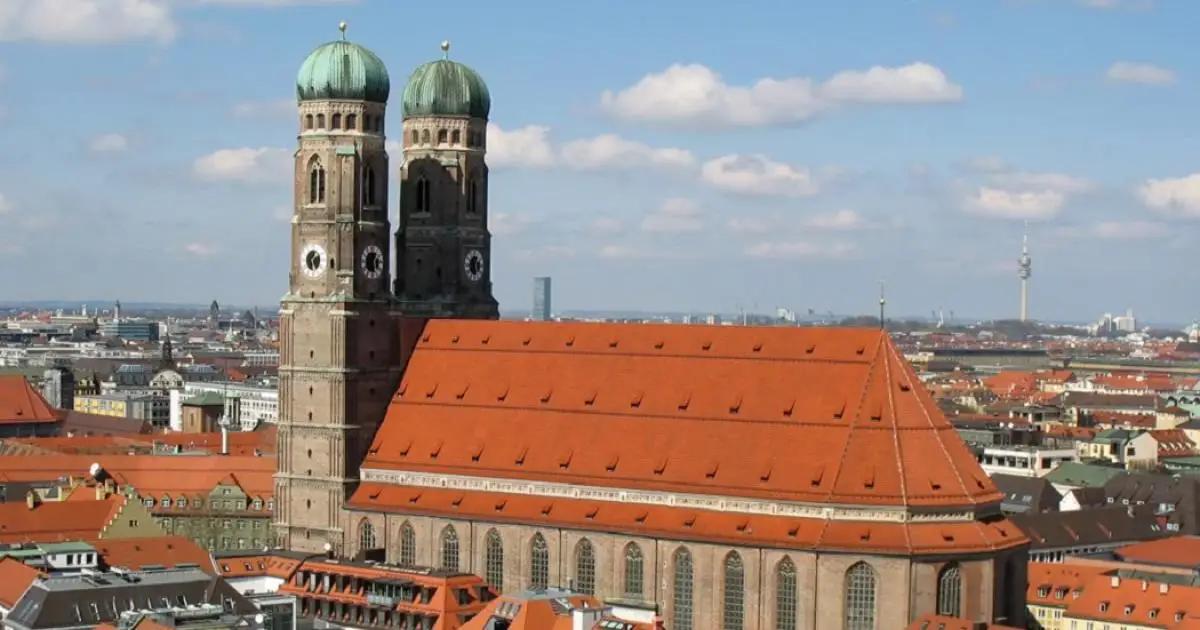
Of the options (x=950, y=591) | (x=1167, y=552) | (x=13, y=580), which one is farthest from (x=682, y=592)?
(x=1167, y=552)

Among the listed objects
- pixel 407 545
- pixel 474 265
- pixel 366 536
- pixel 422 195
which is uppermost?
pixel 422 195

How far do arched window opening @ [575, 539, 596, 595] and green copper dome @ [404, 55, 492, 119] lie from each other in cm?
3177

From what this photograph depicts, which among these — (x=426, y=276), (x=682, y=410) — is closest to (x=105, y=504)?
(x=426, y=276)

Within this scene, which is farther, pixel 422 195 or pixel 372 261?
pixel 422 195

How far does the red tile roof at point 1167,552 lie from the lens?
127562 mm

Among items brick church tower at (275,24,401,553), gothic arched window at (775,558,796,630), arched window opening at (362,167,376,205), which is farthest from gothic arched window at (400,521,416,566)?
gothic arched window at (775,558,796,630)

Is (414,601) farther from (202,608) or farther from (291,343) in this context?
(291,343)

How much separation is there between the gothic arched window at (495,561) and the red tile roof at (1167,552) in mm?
46234

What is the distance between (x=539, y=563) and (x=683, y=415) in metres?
11.2

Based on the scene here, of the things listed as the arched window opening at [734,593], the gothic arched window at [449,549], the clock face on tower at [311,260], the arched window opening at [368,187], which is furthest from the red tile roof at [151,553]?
the arched window opening at [734,593]

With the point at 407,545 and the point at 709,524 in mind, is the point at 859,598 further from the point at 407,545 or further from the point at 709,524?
the point at 407,545

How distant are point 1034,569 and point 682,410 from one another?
30.7 m

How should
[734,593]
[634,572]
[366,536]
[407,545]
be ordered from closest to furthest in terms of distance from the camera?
1. [734,593]
2. [634,572]
3. [407,545]
4. [366,536]

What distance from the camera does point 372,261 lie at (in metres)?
115
